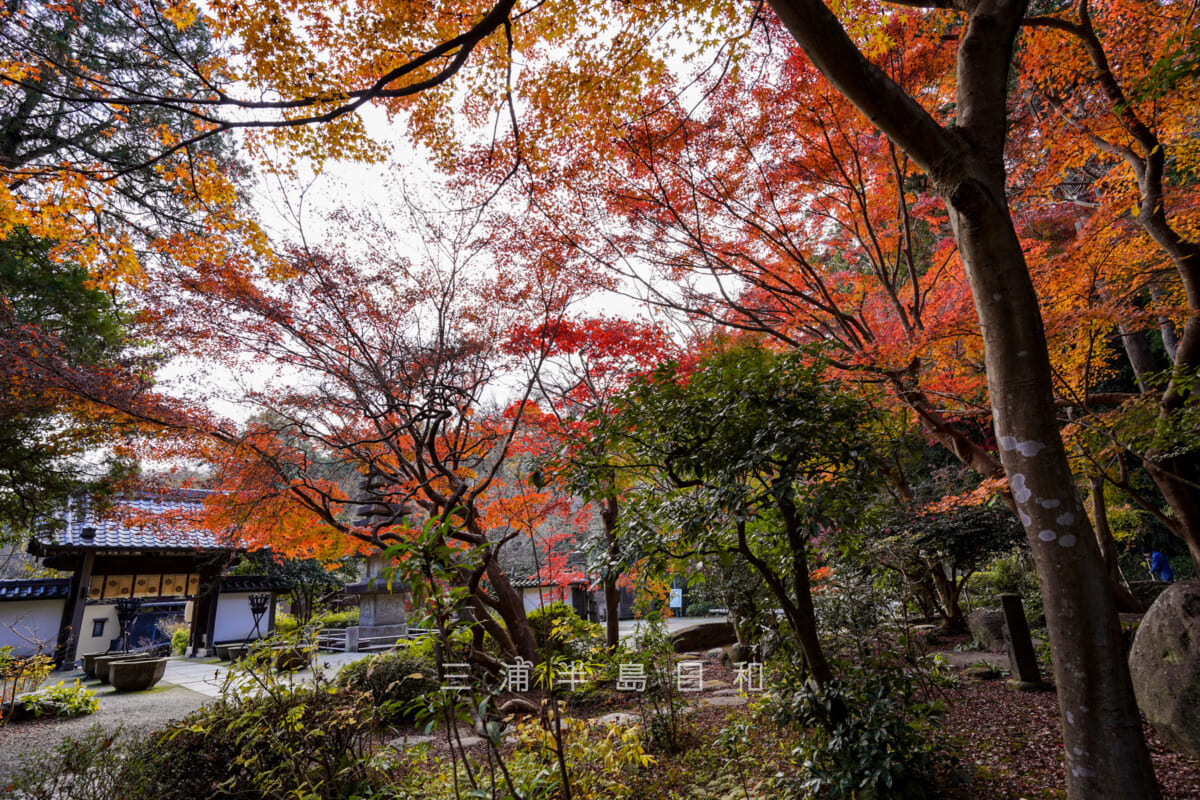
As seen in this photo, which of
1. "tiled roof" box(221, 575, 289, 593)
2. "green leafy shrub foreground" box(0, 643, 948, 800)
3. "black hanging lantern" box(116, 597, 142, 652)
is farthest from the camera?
"tiled roof" box(221, 575, 289, 593)

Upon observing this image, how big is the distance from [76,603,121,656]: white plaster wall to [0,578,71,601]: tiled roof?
1768mm

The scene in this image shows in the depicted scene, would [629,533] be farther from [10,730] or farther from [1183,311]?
[10,730]

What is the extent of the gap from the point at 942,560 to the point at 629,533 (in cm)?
808

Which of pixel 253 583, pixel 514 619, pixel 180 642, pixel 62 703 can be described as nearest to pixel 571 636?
pixel 514 619

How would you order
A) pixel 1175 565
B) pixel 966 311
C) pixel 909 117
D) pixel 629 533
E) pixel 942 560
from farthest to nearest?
pixel 1175 565, pixel 942 560, pixel 966 311, pixel 629 533, pixel 909 117

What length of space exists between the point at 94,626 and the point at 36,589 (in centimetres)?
249

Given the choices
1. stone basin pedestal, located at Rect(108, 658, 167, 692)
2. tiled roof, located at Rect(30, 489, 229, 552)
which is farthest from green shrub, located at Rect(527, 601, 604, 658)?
stone basin pedestal, located at Rect(108, 658, 167, 692)

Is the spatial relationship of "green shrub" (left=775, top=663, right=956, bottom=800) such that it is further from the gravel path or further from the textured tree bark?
the gravel path

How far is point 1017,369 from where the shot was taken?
2477 mm

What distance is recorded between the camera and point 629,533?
345 centimetres

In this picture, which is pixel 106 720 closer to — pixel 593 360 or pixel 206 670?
pixel 206 670

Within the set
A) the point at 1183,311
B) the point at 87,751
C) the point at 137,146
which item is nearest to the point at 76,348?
the point at 137,146

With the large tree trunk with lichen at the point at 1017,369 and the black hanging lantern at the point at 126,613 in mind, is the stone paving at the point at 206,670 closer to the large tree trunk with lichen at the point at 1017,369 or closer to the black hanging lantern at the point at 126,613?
the black hanging lantern at the point at 126,613

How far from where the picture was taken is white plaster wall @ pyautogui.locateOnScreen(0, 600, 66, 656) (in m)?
12.2
